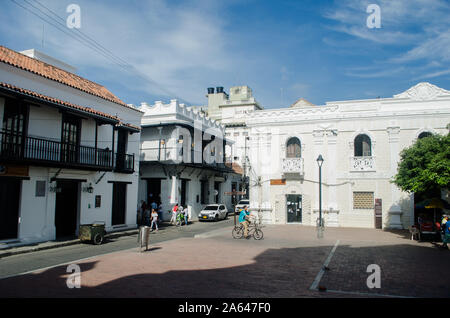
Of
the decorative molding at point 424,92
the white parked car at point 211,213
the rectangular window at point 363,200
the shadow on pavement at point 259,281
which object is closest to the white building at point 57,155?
the shadow on pavement at point 259,281

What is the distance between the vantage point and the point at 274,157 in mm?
26172

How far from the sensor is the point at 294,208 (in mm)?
25469

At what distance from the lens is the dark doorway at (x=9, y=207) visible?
554 inches

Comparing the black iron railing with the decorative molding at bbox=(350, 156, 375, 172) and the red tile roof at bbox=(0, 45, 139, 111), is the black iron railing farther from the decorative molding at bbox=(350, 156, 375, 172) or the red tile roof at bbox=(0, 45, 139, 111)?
the decorative molding at bbox=(350, 156, 375, 172)

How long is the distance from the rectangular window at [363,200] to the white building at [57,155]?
1559cm

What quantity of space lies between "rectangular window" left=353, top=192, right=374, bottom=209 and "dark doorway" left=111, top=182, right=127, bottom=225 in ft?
52.8

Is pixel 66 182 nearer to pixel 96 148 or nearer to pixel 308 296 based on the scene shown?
pixel 96 148

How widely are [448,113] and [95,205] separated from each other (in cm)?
2329

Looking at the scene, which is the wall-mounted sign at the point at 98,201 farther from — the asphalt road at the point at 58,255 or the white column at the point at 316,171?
the white column at the point at 316,171

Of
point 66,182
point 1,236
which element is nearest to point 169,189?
point 66,182

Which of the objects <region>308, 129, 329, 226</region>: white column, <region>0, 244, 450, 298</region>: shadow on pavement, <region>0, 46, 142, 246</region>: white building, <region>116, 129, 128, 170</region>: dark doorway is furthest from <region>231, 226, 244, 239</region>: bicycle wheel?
<region>116, 129, 128, 170</region>: dark doorway

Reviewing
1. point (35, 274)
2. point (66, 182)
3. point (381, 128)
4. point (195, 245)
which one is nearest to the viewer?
point (35, 274)

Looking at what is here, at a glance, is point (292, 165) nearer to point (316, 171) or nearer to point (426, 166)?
point (316, 171)

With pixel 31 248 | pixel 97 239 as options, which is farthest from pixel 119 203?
pixel 31 248
